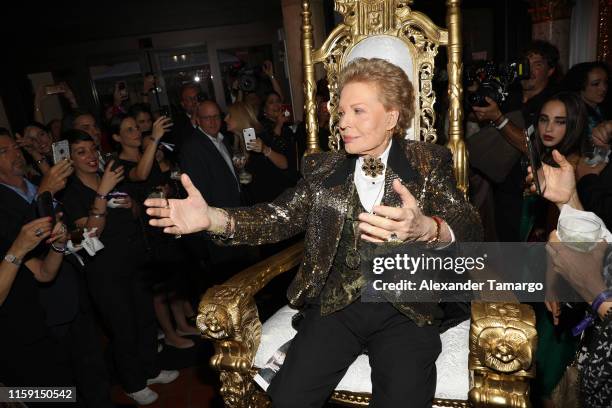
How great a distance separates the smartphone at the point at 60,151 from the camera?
252cm

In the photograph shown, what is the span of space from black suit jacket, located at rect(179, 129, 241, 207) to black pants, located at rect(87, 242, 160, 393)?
0.80 metres

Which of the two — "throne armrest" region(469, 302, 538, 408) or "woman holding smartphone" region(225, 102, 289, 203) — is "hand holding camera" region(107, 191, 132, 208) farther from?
"throne armrest" region(469, 302, 538, 408)

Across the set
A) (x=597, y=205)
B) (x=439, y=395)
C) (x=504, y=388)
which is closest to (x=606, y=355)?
(x=504, y=388)

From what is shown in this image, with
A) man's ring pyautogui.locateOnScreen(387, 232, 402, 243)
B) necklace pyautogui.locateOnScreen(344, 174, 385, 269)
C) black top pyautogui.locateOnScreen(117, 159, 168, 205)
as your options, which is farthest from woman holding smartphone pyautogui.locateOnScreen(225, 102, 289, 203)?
man's ring pyautogui.locateOnScreen(387, 232, 402, 243)

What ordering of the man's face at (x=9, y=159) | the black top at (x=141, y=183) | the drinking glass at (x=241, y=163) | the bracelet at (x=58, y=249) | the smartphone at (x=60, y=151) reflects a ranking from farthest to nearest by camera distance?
1. the drinking glass at (x=241, y=163)
2. the black top at (x=141, y=183)
3. the smartphone at (x=60, y=151)
4. the man's face at (x=9, y=159)
5. the bracelet at (x=58, y=249)

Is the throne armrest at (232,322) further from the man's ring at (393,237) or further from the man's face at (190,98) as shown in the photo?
the man's face at (190,98)

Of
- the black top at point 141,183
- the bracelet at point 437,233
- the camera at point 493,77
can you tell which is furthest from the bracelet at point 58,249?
the camera at point 493,77

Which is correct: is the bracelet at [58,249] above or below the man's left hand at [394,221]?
below

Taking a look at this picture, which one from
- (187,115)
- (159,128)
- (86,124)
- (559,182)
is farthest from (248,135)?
(559,182)

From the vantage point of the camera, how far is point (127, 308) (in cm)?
276

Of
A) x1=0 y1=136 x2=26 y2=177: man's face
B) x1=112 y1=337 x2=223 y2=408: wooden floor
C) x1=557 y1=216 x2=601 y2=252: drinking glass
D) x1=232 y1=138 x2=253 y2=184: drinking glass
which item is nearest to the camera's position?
x1=557 y1=216 x2=601 y2=252: drinking glass

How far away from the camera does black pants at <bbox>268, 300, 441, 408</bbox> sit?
1657mm

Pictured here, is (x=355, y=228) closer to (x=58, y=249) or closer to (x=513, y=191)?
(x=58, y=249)

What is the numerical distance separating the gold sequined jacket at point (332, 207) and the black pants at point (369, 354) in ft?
0.37
